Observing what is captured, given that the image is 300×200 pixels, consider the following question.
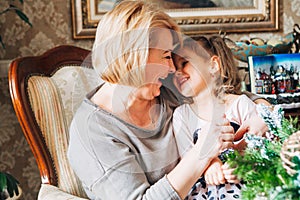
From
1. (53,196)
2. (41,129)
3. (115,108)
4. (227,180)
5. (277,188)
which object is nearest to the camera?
(277,188)

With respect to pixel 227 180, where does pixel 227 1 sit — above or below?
above

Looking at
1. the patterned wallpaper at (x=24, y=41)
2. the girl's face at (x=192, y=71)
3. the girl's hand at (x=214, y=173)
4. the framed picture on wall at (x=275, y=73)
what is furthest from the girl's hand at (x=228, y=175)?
the patterned wallpaper at (x=24, y=41)

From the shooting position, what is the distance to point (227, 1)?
2678 mm

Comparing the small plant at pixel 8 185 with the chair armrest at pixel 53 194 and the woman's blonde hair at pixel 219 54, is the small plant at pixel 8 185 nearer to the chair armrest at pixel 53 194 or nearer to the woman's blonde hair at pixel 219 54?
the chair armrest at pixel 53 194

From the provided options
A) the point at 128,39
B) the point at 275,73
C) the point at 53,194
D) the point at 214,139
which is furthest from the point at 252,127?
the point at 275,73

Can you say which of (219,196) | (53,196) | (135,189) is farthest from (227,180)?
(53,196)

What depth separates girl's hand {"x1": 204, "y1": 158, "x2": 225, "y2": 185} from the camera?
1165 mm

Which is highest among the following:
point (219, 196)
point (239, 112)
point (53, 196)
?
point (239, 112)

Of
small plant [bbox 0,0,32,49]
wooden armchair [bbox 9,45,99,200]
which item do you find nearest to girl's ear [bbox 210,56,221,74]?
wooden armchair [bbox 9,45,99,200]

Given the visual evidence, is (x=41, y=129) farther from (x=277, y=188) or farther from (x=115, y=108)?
(x=277, y=188)

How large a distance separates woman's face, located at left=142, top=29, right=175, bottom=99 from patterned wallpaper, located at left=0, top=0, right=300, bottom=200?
1.45 metres

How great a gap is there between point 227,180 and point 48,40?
1703mm

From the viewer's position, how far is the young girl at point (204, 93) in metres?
1.31

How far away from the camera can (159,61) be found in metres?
1.24
